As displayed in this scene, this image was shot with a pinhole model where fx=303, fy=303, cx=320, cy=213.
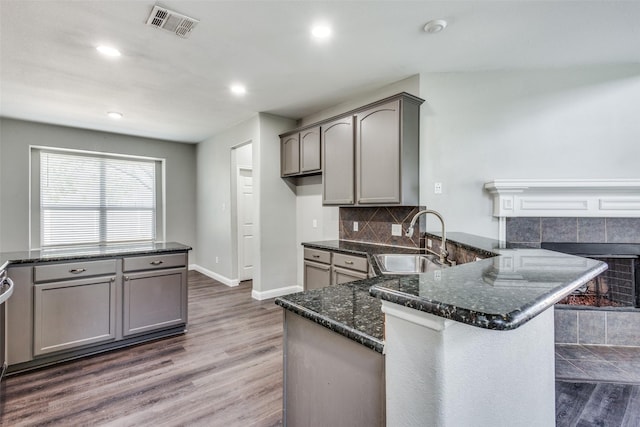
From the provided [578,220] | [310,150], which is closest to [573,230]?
[578,220]

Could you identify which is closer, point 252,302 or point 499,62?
point 499,62

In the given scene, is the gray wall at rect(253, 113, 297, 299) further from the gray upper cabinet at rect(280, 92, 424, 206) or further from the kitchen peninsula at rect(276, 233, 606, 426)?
the kitchen peninsula at rect(276, 233, 606, 426)

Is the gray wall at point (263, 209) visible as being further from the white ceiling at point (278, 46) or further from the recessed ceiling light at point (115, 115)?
the recessed ceiling light at point (115, 115)

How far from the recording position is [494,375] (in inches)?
29.5

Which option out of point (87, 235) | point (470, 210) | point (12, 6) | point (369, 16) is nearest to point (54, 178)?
point (87, 235)

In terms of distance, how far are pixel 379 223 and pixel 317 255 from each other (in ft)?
2.59

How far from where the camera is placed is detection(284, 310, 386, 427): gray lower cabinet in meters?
0.92

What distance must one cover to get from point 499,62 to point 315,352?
2.90 metres

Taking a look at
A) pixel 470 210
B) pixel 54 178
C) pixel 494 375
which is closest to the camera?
pixel 494 375

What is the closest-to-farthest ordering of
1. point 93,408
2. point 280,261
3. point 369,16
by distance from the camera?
point 93,408, point 369,16, point 280,261

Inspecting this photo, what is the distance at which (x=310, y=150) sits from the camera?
152 inches

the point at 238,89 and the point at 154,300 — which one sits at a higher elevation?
the point at 238,89

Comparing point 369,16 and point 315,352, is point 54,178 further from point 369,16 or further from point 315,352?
point 315,352

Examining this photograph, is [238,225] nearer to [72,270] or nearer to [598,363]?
[72,270]
